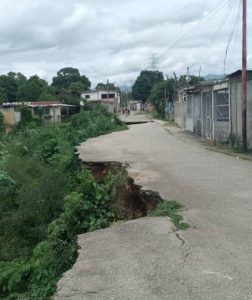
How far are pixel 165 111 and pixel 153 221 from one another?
56989mm

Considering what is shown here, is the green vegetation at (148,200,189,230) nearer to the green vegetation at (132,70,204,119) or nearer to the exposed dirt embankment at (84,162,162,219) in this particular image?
the exposed dirt embankment at (84,162,162,219)

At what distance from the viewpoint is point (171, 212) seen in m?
8.42

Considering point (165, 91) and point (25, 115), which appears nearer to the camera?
point (25, 115)

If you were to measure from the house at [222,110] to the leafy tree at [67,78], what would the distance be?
305 ft

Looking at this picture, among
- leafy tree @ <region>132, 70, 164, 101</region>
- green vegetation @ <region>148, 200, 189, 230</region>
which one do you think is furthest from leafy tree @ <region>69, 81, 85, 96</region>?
green vegetation @ <region>148, 200, 189, 230</region>

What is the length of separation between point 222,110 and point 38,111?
37245mm

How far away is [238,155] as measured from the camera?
1738cm

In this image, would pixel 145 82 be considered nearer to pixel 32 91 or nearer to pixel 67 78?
pixel 67 78

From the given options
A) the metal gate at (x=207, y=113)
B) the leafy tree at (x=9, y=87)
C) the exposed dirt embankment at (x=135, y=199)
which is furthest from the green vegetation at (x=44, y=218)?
the leafy tree at (x=9, y=87)

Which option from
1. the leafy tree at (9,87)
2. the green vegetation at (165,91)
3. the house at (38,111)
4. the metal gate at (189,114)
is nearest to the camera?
the metal gate at (189,114)

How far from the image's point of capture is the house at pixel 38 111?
4988cm

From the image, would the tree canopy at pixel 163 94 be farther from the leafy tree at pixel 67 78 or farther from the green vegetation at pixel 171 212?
the green vegetation at pixel 171 212

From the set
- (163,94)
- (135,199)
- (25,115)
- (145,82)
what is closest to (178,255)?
(135,199)

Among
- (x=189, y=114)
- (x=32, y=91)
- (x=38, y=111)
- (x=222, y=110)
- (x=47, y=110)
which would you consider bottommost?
(x=189, y=114)
